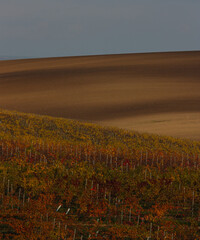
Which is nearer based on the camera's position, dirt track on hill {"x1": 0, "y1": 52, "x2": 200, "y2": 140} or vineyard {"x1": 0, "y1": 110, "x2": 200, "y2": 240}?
vineyard {"x1": 0, "y1": 110, "x2": 200, "y2": 240}

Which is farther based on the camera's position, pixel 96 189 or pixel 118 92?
pixel 118 92

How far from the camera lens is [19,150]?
20.2m

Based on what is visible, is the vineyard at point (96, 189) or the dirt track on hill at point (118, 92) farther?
the dirt track on hill at point (118, 92)

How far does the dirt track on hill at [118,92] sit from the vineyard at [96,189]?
32.4 feet

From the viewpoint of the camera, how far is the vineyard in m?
12.0

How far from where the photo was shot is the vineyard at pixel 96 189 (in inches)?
472

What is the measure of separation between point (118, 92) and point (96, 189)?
3322 cm

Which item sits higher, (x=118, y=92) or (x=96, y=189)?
(x=118, y=92)

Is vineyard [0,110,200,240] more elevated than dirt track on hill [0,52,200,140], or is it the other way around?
dirt track on hill [0,52,200,140]

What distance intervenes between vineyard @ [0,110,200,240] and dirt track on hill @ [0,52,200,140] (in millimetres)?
9868

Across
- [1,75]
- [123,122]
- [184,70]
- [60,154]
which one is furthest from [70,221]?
[1,75]

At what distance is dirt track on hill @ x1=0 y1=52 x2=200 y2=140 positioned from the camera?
35.5 m

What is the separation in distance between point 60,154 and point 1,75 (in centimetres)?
4962

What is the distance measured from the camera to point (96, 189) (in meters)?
15.6
